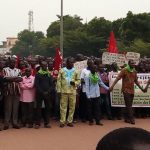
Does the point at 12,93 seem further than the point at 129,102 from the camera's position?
No

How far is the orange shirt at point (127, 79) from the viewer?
921cm

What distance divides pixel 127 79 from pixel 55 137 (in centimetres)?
236

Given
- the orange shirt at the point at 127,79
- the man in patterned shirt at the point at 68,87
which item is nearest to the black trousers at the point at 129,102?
the orange shirt at the point at 127,79

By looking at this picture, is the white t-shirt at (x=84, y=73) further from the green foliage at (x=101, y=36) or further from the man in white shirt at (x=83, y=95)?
the green foliage at (x=101, y=36)

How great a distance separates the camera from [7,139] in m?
7.52

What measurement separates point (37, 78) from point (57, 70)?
3.16ft

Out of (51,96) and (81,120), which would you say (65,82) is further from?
(81,120)

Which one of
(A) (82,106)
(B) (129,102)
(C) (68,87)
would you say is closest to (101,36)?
(A) (82,106)

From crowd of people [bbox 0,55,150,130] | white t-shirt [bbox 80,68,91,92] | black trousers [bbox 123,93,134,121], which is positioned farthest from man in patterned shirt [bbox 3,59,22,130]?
black trousers [bbox 123,93,134,121]

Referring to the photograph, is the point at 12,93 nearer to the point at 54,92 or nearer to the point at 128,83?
the point at 54,92

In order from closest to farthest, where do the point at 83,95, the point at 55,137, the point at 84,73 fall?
the point at 55,137, the point at 84,73, the point at 83,95

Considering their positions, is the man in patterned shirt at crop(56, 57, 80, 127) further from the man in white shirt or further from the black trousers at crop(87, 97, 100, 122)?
the black trousers at crop(87, 97, 100, 122)

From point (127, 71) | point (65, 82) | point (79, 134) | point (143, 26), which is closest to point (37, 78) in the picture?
point (65, 82)

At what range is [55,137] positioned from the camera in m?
7.71
